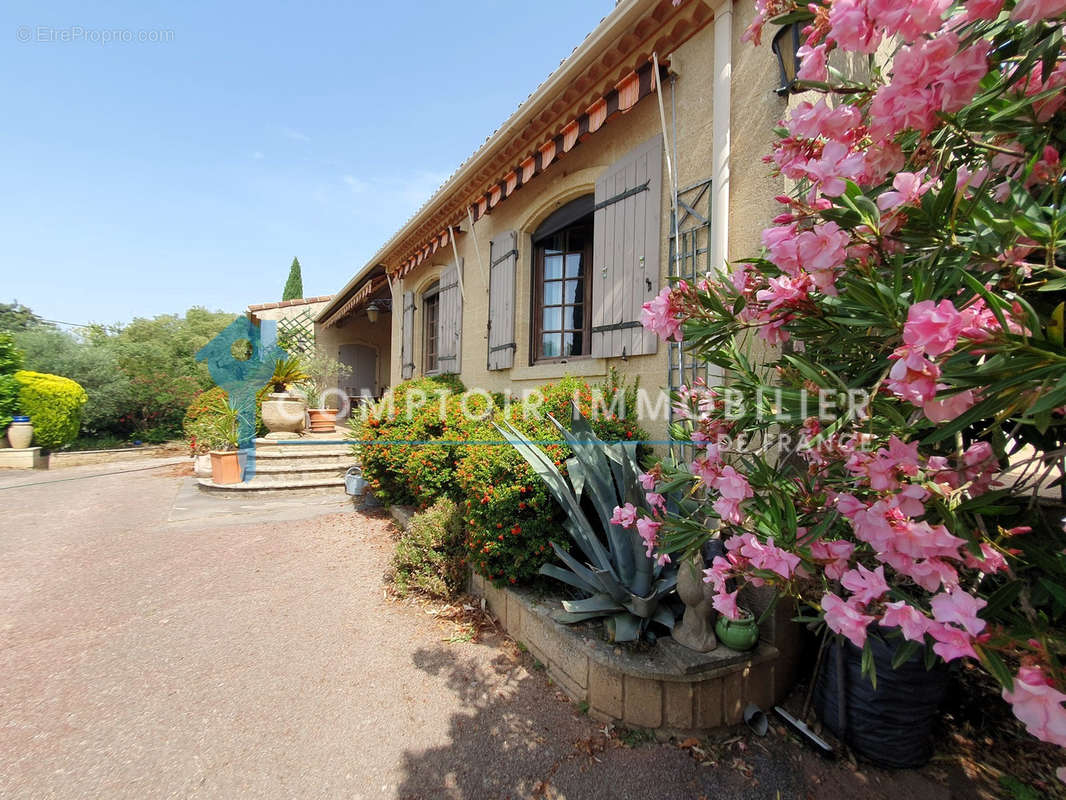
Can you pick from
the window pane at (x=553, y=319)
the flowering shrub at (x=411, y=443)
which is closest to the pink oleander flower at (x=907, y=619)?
the flowering shrub at (x=411, y=443)

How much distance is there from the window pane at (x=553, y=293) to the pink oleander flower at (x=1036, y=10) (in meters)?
4.14

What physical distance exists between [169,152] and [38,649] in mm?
5861

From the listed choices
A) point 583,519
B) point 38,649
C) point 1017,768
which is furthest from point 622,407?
point 38,649

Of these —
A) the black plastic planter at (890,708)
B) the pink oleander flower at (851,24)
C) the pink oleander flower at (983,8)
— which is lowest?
the black plastic planter at (890,708)

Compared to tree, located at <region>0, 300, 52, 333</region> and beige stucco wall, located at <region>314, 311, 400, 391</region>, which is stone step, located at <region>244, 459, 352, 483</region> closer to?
beige stucco wall, located at <region>314, 311, 400, 391</region>

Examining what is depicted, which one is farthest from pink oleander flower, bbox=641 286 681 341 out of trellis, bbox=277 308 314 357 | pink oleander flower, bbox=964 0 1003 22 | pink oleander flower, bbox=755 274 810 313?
trellis, bbox=277 308 314 357

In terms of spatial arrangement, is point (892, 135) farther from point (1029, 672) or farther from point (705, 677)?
point (705, 677)

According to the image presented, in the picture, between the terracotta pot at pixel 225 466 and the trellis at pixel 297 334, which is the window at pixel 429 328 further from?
the trellis at pixel 297 334

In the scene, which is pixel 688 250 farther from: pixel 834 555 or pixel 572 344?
pixel 834 555

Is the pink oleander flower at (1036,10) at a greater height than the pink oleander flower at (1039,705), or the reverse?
the pink oleander flower at (1036,10)

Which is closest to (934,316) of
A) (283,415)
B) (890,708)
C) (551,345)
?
(890,708)

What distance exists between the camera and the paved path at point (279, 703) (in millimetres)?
1966

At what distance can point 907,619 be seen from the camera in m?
0.93

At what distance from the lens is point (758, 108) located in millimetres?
2838
